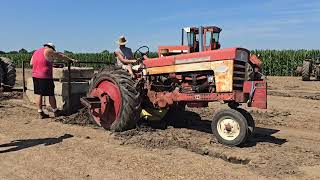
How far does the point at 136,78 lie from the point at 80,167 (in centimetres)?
289

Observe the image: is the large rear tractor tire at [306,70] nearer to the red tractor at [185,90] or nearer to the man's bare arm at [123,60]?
the red tractor at [185,90]

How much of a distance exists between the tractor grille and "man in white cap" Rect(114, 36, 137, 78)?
7.23ft

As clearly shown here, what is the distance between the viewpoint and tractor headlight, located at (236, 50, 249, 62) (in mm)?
7122

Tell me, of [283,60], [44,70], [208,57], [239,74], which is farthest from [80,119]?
[283,60]

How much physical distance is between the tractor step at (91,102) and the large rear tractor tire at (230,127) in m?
2.38

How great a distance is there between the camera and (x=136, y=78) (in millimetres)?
8523

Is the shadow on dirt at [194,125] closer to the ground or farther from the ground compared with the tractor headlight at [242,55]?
closer to the ground

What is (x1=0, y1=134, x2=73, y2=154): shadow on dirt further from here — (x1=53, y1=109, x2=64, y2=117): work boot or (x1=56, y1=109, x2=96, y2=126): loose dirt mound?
(x1=53, y1=109, x2=64, y2=117): work boot

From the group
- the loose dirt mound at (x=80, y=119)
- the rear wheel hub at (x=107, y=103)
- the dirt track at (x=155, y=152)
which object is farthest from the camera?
the loose dirt mound at (x=80, y=119)

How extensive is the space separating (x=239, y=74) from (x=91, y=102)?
9.30ft

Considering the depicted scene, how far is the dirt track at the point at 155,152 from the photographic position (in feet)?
18.7

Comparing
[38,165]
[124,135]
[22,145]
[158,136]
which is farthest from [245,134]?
[22,145]

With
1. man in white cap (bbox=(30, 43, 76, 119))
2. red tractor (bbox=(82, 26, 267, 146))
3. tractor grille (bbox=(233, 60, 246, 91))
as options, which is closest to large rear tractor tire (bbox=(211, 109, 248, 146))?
red tractor (bbox=(82, 26, 267, 146))

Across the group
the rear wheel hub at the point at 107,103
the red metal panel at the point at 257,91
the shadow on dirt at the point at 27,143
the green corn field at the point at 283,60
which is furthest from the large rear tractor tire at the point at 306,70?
the shadow on dirt at the point at 27,143
